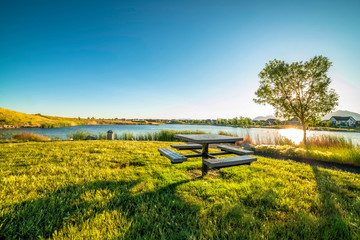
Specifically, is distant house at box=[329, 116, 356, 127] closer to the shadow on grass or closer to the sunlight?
the sunlight

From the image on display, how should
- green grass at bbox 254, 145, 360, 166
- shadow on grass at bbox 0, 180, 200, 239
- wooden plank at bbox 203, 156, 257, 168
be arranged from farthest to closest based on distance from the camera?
1. green grass at bbox 254, 145, 360, 166
2. wooden plank at bbox 203, 156, 257, 168
3. shadow on grass at bbox 0, 180, 200, 239

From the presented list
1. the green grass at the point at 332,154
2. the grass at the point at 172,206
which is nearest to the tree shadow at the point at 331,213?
the grass at the point at 172,206

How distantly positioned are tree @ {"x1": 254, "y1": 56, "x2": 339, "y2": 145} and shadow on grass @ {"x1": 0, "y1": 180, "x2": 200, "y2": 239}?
10.9m

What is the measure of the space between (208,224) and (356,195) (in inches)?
124

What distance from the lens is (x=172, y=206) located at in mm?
2188

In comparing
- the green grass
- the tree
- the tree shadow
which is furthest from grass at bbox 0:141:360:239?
the tree

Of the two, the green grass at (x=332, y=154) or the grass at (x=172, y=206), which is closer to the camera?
the grass at (x=172, y=206)

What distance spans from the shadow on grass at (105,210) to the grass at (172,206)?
0.01 metres

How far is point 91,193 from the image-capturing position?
2459mm

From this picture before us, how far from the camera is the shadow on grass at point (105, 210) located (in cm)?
163

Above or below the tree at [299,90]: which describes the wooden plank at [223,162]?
below

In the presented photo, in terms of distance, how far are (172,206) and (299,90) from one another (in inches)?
462

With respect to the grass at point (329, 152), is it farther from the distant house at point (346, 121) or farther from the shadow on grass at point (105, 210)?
the distant house at point (346, 121)

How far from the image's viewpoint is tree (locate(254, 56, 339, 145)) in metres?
8.85
